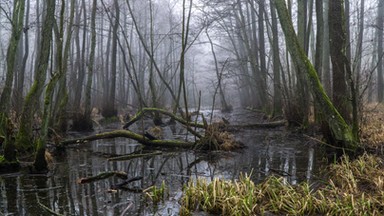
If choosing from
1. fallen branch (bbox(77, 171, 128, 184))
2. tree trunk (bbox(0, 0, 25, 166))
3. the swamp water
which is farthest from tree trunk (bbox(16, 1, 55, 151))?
fallen branch (bbox(77, 171, 128, 184))

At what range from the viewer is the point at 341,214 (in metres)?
3.68

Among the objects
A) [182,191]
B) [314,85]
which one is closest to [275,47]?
[314,85]

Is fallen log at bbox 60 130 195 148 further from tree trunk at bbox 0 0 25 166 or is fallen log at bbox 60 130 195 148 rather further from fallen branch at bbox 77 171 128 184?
fallen branch at bbox 77 171 128 184

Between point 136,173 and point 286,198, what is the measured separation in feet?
10.0

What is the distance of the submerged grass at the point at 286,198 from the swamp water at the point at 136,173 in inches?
15.6

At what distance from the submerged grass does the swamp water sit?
40cm

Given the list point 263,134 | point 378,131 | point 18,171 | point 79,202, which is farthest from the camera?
point 263,134

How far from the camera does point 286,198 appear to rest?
166 inches

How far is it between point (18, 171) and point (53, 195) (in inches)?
74.6

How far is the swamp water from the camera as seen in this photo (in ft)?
14.3

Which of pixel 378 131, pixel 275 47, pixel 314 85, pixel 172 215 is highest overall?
pixel 275 47

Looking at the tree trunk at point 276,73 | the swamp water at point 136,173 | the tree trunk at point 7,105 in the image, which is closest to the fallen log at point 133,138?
the swamp water at point 136,173

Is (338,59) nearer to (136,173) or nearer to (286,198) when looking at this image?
(286,198)

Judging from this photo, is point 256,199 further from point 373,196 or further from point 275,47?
point 275,47
